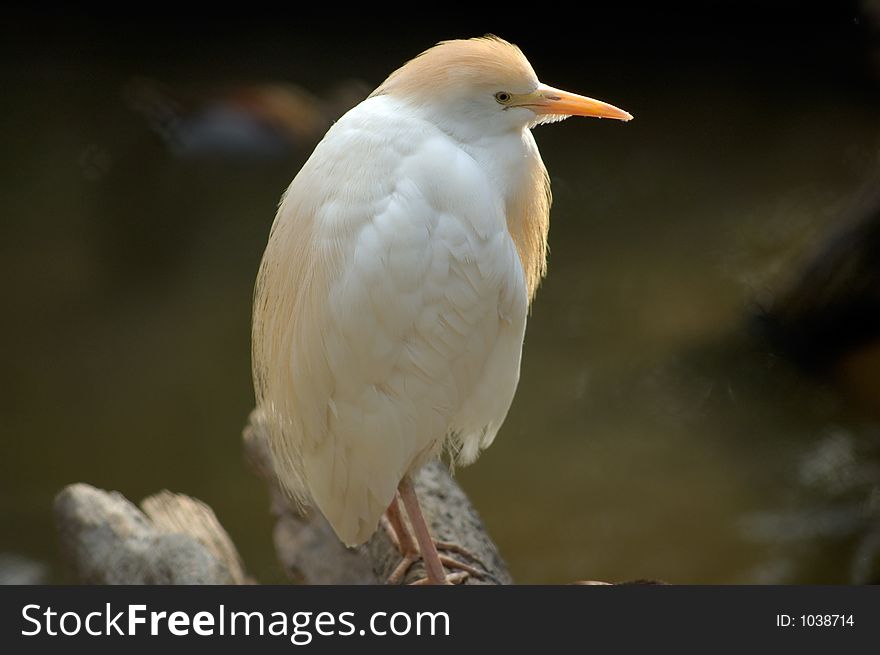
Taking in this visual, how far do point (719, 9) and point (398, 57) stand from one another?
1.47 metres

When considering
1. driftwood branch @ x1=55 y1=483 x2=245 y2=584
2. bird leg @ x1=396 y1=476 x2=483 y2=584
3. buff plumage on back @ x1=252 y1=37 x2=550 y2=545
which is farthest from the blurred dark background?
buff plumage on back @ x1=252 y1=37 x2=550 y2=545

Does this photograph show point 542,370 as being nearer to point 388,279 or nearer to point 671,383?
point 671,383

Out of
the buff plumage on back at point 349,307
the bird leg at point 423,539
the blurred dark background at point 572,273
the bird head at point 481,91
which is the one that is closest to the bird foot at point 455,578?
the bird leg at point 423,539

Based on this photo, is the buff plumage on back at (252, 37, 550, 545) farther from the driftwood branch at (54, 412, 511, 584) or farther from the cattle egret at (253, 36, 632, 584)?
the driftwood branch at (54, 412, 511, 584)

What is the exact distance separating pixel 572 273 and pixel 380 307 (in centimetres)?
200

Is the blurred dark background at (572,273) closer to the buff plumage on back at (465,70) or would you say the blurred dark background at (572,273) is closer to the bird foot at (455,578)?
the bird foot at (455,578)

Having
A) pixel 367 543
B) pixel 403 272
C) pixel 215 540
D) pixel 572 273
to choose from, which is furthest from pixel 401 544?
pixel 572 273

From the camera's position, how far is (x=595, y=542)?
95.4 inches

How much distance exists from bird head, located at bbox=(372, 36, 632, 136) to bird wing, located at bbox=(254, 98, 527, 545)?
39 millimetres

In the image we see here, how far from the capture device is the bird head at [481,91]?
129 centimetres

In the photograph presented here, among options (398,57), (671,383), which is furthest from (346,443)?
(398,57)

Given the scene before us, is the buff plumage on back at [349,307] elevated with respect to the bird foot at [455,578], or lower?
elevated

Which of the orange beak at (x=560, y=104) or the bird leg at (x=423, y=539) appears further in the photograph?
the bird leg at (x=423, y=539)

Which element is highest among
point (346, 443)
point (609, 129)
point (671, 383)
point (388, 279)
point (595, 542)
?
point (609, 129)
